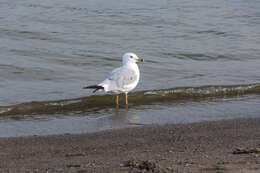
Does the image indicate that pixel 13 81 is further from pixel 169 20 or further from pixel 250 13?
pixel 250 13

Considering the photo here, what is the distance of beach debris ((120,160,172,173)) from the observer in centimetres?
440

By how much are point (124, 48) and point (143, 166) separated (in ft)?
29.4

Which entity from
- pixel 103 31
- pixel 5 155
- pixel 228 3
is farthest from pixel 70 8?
pixel 5 155

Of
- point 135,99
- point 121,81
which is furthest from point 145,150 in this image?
point 135,99

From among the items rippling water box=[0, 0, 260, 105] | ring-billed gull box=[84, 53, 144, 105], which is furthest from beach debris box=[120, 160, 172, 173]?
rippling water box=[0, 0, 260, 105]

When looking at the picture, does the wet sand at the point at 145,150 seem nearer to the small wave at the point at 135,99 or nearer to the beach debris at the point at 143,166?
the beach debris at the point at 143,166

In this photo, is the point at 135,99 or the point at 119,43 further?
the point at 119,43

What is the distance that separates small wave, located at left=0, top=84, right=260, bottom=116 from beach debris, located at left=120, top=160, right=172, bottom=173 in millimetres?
3563

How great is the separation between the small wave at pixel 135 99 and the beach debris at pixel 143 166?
356 cm

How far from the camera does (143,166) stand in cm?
451

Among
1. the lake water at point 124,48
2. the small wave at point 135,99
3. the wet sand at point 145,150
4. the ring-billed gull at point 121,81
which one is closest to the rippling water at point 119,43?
the lake water at point 124,48

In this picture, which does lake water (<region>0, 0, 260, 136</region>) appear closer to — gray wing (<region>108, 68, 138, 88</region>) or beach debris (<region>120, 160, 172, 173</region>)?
gray wing (<region>108, 68, 138, 88</region>)

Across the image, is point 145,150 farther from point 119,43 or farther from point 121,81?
point 119,43

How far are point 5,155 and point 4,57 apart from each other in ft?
21.8
